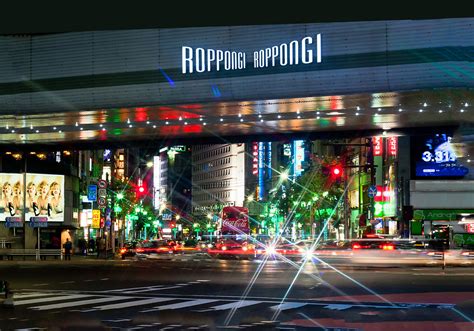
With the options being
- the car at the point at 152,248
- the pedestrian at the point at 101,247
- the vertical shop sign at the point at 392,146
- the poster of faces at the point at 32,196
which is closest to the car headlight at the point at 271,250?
the car at the point at 152,248

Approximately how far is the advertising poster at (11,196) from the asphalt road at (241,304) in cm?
3186

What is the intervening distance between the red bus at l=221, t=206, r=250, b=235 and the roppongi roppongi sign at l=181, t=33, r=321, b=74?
38485 millimetres

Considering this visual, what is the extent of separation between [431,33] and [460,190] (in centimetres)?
4435

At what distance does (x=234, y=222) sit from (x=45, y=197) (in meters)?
17.8

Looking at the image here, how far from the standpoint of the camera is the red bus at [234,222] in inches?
2618

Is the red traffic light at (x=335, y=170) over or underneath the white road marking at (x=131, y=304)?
over

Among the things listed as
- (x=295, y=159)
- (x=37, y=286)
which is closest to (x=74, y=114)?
(x=37, y=286)

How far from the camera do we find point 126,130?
3453cm

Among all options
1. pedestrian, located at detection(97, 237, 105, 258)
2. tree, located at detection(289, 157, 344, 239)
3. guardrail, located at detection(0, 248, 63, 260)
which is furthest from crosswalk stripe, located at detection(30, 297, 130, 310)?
tree, located at detection(289, 157, 344, 239)

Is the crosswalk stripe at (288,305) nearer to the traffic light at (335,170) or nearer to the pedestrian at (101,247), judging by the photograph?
the traffic light at (335,170)

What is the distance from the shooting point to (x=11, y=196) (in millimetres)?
59750

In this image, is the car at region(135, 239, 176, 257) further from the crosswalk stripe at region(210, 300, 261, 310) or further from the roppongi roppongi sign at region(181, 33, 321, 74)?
the crosswalk stripe at region(210, 300, 261, 310)

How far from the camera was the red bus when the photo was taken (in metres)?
66.5

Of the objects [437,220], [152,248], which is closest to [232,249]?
[152,248]
